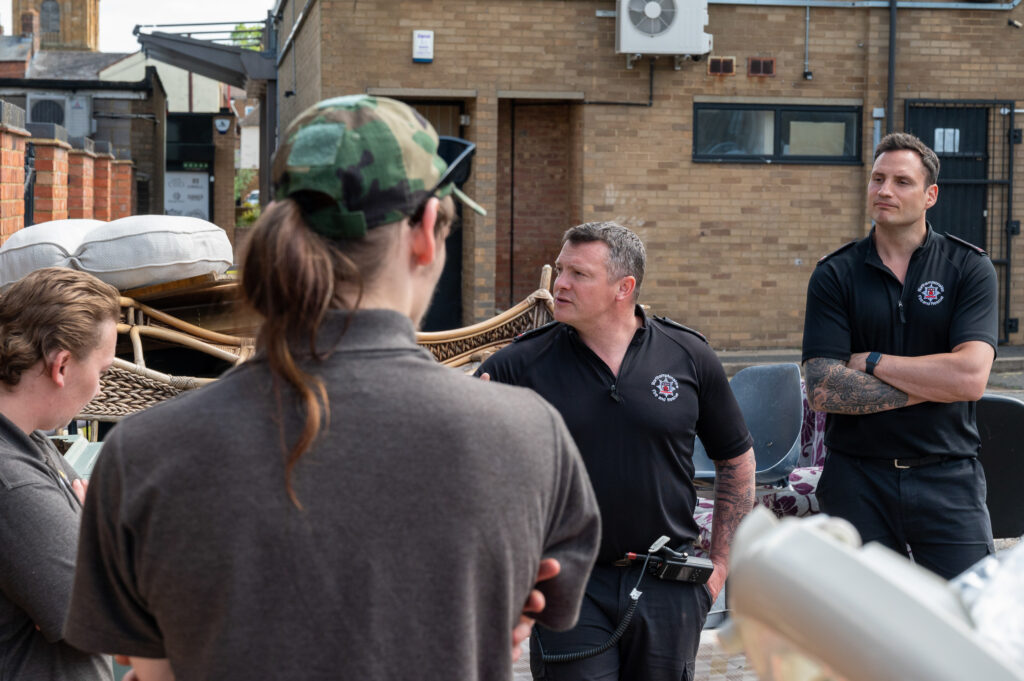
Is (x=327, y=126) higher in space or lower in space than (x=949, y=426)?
higher

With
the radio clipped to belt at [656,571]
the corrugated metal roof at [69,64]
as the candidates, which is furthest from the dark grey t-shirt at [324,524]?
the corrugated metal roof at [69,64]

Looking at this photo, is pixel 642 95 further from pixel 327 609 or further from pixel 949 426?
pixel 327 609

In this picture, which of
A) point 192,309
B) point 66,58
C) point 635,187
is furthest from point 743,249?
point 66,58

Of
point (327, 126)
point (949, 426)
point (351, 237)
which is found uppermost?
point (327, 126)

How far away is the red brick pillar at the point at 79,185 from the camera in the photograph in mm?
11727

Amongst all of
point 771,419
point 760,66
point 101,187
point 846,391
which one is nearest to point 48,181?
point 101,187

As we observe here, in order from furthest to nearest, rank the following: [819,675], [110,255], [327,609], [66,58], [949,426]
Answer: [66,58]
[110,255]
[949,426]
[327,609]
[819,675]

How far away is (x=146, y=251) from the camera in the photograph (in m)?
4.66

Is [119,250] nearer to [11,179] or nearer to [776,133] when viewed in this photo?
[11,179]

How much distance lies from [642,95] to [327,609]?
1441 cm

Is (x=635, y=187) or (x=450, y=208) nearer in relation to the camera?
(x=450, y=208)

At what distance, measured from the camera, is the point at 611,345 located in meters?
3.72

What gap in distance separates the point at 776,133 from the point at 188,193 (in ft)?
59.4

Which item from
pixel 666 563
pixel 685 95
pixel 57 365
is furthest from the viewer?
pixel 685 95
